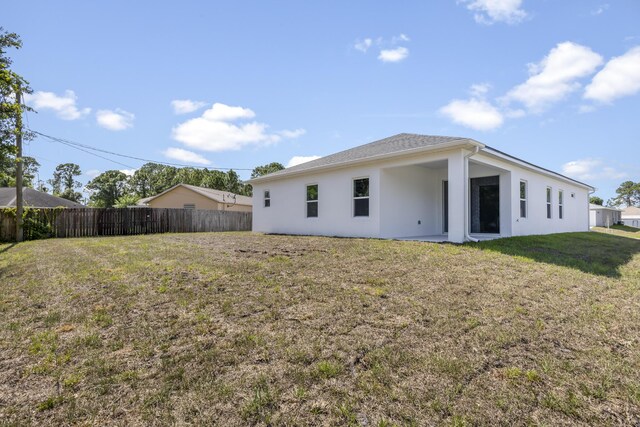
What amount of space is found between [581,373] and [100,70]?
58.3 feet

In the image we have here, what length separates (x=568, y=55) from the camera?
11195 mm

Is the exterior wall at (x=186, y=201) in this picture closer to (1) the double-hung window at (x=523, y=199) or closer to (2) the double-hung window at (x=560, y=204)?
(1) the double-hung window at (x=523, y=199)

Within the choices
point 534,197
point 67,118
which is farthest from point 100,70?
point 534,197

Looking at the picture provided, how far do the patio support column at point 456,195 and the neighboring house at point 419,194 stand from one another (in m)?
0.03

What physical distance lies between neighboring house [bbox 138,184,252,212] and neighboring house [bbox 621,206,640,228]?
5331cm

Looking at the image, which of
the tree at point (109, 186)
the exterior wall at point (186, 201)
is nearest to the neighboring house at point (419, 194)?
the exterior wall at point (186, 201)

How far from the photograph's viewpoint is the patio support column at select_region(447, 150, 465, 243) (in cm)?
879

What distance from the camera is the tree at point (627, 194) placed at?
72.8 metres

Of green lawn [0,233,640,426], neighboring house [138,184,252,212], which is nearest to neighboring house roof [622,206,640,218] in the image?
neighboring house [138,184,252,212]

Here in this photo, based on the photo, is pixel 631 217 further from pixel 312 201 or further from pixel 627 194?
pixel 312 201

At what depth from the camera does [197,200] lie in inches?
1017

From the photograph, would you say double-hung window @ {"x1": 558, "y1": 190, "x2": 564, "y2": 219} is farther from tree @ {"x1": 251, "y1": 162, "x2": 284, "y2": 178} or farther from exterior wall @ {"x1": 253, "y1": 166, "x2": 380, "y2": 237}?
tree @ {"x1": 251, "y1": 162, "x2": 284, "y2": 178}

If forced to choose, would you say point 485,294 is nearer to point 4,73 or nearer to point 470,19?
point 470,19

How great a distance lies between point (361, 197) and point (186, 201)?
19.6 metres
